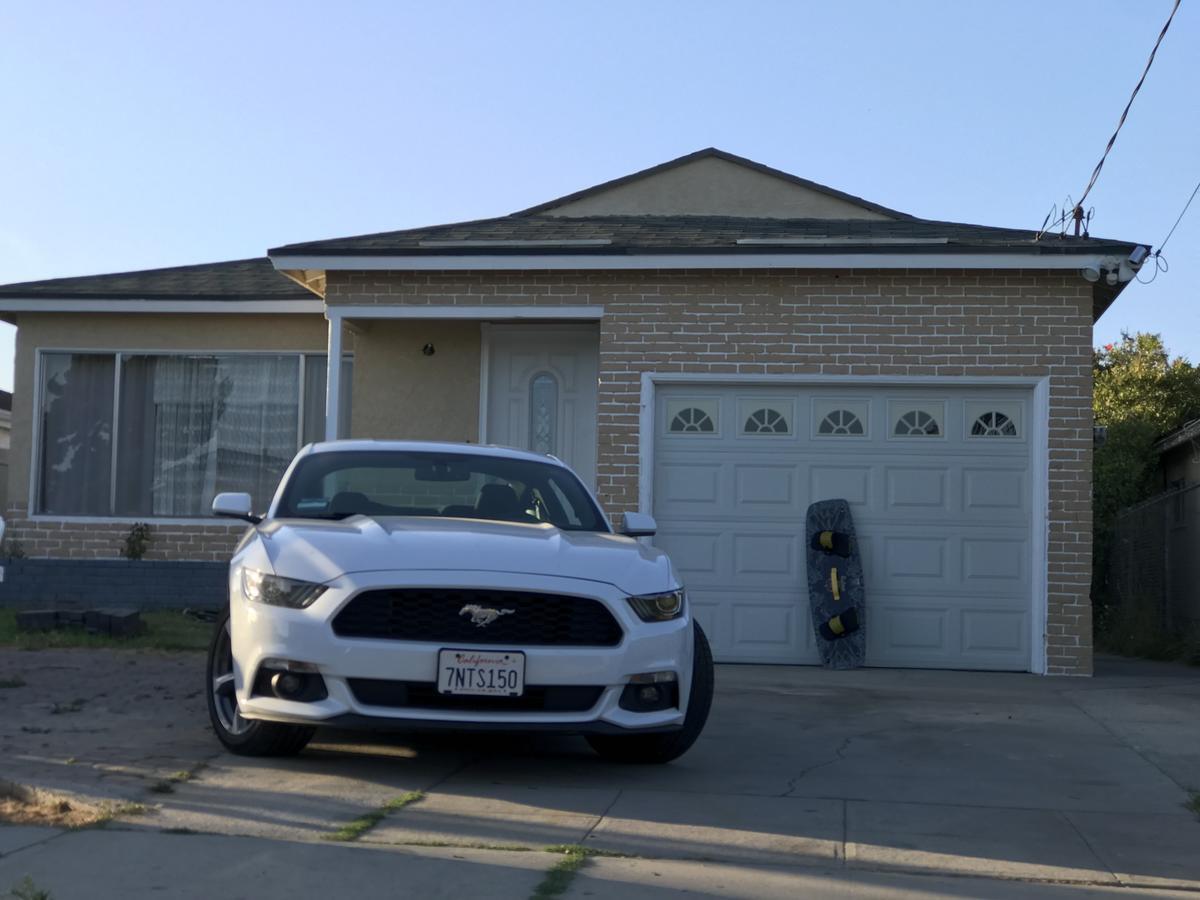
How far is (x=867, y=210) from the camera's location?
17281 millimetres

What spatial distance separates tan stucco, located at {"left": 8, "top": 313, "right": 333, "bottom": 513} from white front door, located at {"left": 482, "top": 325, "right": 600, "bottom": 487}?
199 centimetres

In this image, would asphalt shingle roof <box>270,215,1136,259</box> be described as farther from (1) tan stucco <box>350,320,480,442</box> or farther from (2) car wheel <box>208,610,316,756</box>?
(2) car wheel <box>208,610,316,756</box>

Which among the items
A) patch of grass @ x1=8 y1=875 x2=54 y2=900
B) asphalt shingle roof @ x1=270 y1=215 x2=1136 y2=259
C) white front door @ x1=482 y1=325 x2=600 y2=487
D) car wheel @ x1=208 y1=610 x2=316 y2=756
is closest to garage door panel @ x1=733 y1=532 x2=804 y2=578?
white front door @ x1=482 y1=325 x2=600 y2=487

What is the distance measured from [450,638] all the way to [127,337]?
1012 centimetres

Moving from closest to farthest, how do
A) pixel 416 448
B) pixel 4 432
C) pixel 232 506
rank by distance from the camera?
1. pixel 232 506
2. pixel 416 448
3. pixel 4 432

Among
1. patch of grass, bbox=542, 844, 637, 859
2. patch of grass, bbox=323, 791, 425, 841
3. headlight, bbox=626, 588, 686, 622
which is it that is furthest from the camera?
headlight, bbox=626, 588, 686, 622

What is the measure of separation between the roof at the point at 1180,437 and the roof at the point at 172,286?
12.2 meters

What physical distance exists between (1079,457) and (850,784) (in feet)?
20.1

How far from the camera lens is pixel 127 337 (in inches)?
580

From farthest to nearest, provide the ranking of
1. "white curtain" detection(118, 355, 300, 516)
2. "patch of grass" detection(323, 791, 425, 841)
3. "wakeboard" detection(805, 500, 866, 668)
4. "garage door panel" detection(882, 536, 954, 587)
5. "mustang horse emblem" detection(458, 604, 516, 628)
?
"white curtain" detection(118, 355, 300, 516)
"garage door panel" detection(882, 536, 954, 587)
"wakeboard" detection(805, 500, 866, 668)
"mustang horse emblem" detection(458, 604, 516, 628)
"patch of grass" detection(323, 791, 425, 841)

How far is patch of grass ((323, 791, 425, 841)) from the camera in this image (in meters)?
4.88

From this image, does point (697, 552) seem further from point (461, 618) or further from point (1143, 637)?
point (1143, 637)

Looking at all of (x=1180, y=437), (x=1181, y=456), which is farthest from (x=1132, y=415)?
(x=1180, y=437)

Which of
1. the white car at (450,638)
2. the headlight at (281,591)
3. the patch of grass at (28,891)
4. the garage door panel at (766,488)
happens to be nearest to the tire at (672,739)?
the white car at (450,638)
